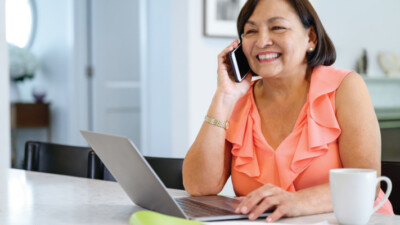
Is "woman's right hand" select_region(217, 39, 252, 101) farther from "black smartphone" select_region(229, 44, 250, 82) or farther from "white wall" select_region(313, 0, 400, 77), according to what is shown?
"white wall" select_region(313, 0, 400, 77)

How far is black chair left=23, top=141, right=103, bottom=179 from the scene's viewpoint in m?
1.77

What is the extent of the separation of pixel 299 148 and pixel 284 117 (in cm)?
16

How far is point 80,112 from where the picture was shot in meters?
5.37

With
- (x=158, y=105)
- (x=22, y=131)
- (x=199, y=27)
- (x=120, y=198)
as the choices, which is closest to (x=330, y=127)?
(x=120, y=198)

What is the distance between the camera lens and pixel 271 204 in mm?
1120

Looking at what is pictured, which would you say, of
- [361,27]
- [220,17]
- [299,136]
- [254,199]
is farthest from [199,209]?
[361,27]

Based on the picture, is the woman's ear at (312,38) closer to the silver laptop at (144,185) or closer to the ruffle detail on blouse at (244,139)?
the ruffle detail on blouse at (244,139)

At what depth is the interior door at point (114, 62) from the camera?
17.9 feet

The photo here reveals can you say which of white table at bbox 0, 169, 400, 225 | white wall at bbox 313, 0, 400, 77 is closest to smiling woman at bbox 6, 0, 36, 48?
white wall at bbox 313, 0, 400, 77

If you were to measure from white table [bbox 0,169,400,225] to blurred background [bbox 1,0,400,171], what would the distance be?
10.7ft

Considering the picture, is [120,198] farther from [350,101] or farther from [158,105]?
A: [158,105]

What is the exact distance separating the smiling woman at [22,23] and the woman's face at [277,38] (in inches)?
173

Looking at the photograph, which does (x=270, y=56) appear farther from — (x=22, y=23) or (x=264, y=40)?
(x=22, y=23)

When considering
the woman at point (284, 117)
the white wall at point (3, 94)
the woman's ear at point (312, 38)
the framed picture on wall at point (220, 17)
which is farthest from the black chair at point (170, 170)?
the framed picture on wall at point (220, 17)
